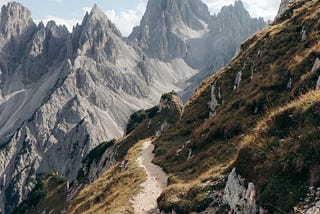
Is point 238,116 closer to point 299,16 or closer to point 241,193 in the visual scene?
point 241,193

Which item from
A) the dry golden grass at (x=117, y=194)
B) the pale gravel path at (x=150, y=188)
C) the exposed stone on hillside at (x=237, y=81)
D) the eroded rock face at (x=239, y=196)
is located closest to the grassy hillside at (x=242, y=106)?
the exposed stone on hillside at (x=237, y=81)

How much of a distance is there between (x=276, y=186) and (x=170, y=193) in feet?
40.6

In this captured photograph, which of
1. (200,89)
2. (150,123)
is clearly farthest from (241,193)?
(150,123)

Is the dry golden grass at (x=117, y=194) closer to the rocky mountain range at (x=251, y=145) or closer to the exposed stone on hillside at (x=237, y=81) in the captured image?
the rocky mountain range at (x=251, y=145)

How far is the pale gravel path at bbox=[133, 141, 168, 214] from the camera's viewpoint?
2753 cm

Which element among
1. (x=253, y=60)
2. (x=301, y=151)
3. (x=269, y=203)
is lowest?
(x=269, y=203)

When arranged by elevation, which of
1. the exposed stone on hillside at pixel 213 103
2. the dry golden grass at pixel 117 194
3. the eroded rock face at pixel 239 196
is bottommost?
the eroded rock face at pixel 239 196

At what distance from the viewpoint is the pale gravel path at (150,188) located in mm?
27531

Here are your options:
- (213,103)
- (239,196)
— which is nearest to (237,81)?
(213,103)

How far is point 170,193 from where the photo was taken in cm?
2583

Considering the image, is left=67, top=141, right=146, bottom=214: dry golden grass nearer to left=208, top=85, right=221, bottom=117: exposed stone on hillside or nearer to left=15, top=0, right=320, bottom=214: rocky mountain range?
left=15, top=0, right=320, bottom=214: rocky mountain range

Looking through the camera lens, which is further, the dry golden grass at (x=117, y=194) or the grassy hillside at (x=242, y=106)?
the dry golden grass at (x=117, y=194)

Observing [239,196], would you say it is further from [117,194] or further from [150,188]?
Result: [117,194]

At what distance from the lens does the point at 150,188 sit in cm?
3331
